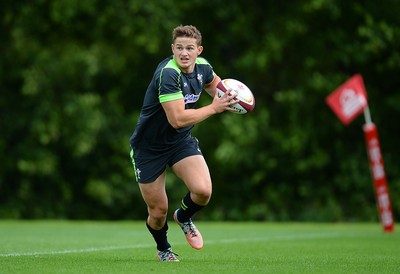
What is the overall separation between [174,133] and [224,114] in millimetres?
15178

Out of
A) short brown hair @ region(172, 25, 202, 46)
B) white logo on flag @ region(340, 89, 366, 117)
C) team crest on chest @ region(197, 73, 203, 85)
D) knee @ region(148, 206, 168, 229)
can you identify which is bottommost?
white logo on flag @ region(340, 89, 366, 117)

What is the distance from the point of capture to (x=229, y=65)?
24000 millimetres

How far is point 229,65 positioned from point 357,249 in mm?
14151

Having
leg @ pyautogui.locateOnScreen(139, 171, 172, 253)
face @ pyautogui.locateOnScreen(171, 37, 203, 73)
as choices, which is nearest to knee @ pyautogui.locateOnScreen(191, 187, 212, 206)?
leg @ pyautogui.locateOnScreen(139, 171, 172, 253)

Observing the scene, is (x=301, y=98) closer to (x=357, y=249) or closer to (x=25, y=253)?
(x=357, y=249)

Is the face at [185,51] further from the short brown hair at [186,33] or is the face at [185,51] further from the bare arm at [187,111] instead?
the bare arm at [187,111]

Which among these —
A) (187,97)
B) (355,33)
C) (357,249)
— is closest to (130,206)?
(355,33)

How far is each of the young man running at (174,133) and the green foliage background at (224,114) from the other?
13857mm

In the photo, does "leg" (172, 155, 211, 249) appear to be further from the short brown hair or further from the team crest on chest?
the short brown hair

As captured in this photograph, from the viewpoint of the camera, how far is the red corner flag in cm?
1628

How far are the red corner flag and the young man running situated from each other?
8.58 meters

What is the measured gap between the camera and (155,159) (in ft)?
25.8

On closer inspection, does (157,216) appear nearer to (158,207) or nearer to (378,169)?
(158,207)

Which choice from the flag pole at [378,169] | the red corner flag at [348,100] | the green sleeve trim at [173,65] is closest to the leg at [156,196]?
the green sleeve trim at [173,65]
